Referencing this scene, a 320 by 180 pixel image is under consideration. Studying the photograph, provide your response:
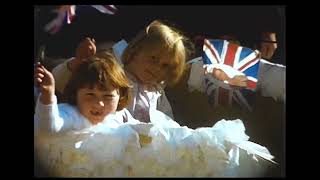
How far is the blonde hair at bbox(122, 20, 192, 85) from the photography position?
5.18 m

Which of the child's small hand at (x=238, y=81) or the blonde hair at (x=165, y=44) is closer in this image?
the blonde hair at (x=165, y=44)

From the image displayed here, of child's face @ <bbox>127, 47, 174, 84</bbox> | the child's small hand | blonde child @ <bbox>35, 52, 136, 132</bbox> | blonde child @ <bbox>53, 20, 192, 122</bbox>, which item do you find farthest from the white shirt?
the child's small hand

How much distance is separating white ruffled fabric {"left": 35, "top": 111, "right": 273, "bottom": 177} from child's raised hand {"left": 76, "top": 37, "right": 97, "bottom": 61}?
462 mm

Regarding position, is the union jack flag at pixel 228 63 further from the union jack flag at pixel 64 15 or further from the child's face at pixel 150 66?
the union jack flag at pixel 64 15

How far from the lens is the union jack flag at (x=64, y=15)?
5148mm

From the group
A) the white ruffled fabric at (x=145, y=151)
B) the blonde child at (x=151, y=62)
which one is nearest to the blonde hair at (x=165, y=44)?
the blonde child at (x=151, y=62)

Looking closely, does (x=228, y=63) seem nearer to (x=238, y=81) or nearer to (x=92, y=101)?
(x=238, y=81)

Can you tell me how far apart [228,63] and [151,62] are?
0.51 metres

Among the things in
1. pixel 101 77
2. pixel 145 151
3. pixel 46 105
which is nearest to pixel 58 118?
pixel 46 105

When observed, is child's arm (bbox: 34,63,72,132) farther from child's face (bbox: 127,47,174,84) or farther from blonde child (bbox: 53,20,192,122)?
child's face (bbox: 127,47,174,84)

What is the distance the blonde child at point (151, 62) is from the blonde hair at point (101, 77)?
37 millimetres
